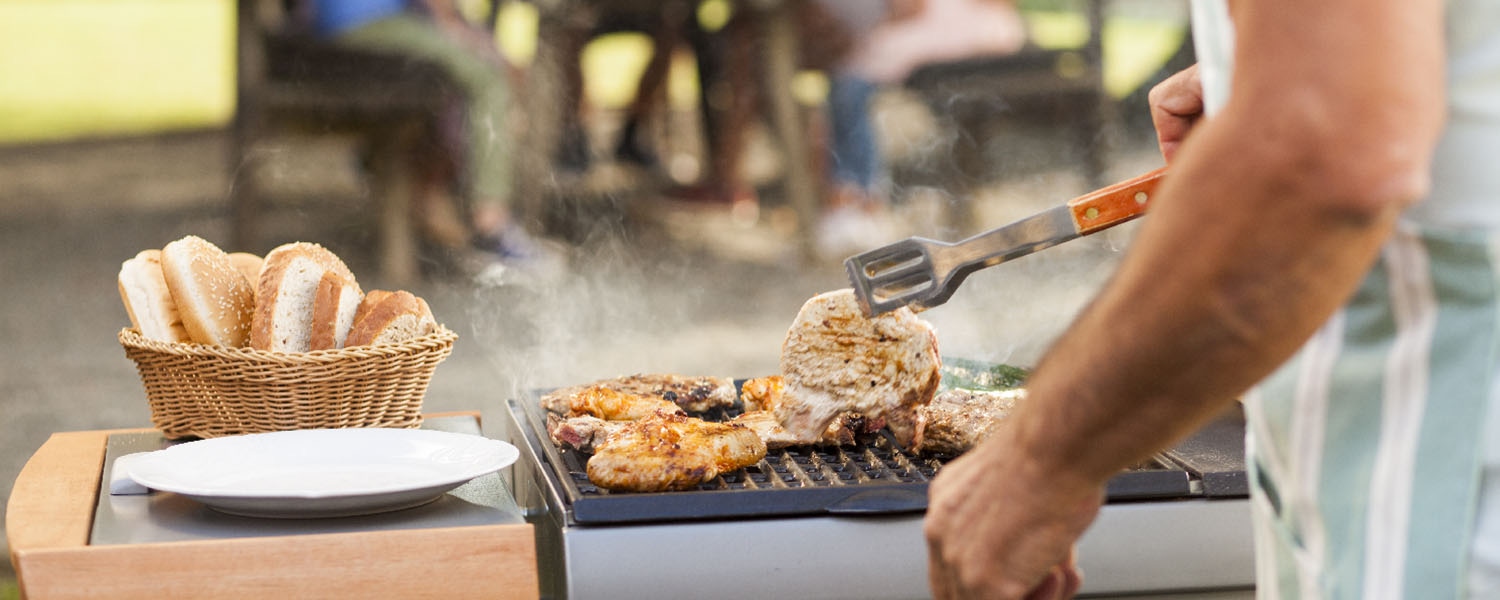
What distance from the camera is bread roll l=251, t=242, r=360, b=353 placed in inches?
78.8

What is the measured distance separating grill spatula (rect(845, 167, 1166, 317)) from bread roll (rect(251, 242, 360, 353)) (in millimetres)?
807

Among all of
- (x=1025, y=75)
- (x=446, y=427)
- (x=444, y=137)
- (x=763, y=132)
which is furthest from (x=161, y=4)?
(x=446, y=427)

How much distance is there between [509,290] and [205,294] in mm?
3769

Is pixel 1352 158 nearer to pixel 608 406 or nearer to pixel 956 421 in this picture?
pixel 956 421

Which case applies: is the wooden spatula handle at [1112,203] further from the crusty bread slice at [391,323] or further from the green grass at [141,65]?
the green grass at [141,65]

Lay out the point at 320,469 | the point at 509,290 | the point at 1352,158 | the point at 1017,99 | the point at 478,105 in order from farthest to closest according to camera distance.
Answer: the point at 1017,99
the point at 478,105
the point at 509,290
the point at 320,469
the point at 1352,158

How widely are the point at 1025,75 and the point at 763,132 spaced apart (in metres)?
3.12

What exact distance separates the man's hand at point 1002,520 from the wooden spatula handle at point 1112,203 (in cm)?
52

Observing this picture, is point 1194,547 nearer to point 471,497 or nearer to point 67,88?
point 471,497

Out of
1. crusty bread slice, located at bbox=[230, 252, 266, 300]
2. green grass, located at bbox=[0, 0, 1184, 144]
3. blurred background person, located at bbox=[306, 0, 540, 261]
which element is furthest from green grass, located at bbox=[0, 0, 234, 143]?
crusty bread slice, located at bbox=[230, 252, 266, 300]

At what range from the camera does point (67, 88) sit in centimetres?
1055

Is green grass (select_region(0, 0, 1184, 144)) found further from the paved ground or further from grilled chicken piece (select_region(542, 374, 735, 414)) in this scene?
grilled chicken piece (select_region(542, 374, 735, 414))

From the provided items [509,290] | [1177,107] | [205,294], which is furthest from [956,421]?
[509,290]

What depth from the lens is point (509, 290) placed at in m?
5.78
